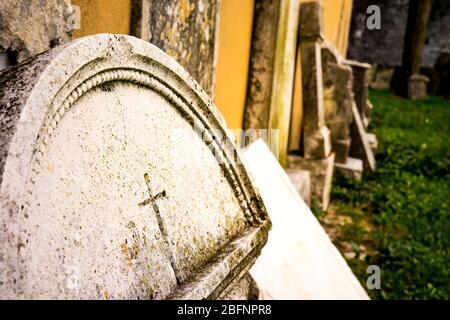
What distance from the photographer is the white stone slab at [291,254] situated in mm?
2158

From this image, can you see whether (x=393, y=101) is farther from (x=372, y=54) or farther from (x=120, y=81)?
(x=120, y=81)

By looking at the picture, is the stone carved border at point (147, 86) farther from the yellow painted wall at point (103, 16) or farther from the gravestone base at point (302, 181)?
the gravestone base at point (302, 181)

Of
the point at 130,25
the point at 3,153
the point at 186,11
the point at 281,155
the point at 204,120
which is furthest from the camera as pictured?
the point at 281,155

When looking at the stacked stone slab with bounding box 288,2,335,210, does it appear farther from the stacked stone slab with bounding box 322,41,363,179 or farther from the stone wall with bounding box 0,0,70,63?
the stone wall with bounding box 0,0,70,63

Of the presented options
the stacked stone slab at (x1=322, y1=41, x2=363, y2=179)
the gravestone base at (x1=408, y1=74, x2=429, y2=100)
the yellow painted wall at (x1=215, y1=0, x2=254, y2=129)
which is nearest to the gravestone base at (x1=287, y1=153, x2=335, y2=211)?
the stacked stone slab at (x1=322, y1=41, x2=363, y2=179)

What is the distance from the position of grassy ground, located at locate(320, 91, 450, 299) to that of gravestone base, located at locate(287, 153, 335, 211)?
213 mm

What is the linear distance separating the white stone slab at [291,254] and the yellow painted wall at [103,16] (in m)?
1.11

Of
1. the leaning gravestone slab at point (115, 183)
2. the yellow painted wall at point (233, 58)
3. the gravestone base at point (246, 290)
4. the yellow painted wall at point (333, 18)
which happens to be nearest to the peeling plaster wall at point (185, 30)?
the yellow painted wall at point (233, 58)

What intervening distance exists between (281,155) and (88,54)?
3391 millimetres

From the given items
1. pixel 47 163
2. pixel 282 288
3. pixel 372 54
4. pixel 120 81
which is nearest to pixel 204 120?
pixel 120 81

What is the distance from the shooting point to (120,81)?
102cm

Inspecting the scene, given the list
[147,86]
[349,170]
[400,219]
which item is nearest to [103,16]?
[147,86]

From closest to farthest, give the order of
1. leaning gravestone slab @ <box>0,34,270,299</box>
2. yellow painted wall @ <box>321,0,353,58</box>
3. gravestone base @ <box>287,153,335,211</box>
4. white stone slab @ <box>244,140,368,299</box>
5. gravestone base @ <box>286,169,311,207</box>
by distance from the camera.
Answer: leaning gravestone slab @ <box>0,34,270,299</box> < white stone slab @ <box>244,140,368,299</box> < gravestone base @ <box>286,169,311,207</box> < gravestone base @ <box>287,153,335,211</box> < yellow painted wall @ <box>321,0,353,58</box>

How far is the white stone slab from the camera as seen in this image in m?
2.16
